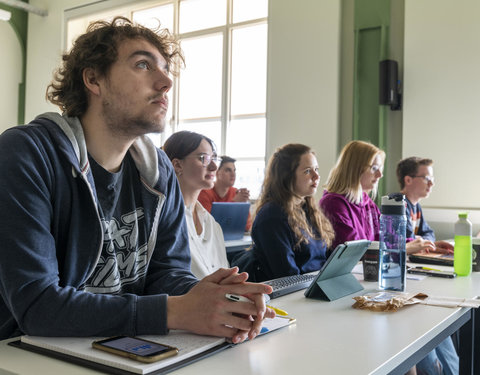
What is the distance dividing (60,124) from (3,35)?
727cm

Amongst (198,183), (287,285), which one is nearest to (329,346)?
(287,285)

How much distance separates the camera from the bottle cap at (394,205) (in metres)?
1.68

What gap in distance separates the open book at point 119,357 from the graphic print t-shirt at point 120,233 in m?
0.28

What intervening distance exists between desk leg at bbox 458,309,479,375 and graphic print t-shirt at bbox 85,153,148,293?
1.04 metres

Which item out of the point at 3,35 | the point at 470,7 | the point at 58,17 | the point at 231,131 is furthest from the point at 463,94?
the point at 3,35

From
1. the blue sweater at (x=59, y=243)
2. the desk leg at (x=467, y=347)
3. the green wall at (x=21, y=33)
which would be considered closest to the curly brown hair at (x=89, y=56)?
the blue sweater at (x=59, y=243)

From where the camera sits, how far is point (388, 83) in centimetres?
468

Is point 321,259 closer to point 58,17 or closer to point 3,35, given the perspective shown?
point 58,17

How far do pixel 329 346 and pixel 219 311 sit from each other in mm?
231

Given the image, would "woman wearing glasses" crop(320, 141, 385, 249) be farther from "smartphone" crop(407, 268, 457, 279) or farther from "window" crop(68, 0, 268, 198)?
"window" crop(68, 0, 268, 198)

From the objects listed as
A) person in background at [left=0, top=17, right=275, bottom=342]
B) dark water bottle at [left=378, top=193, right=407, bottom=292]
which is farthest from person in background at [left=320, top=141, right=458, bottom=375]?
person in background at [left=0, top=17, right=275, bottom=342]

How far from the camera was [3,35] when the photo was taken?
24.3 ft

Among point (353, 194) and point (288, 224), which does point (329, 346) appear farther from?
point (353, 194)

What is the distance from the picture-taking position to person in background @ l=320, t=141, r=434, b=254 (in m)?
2.73
